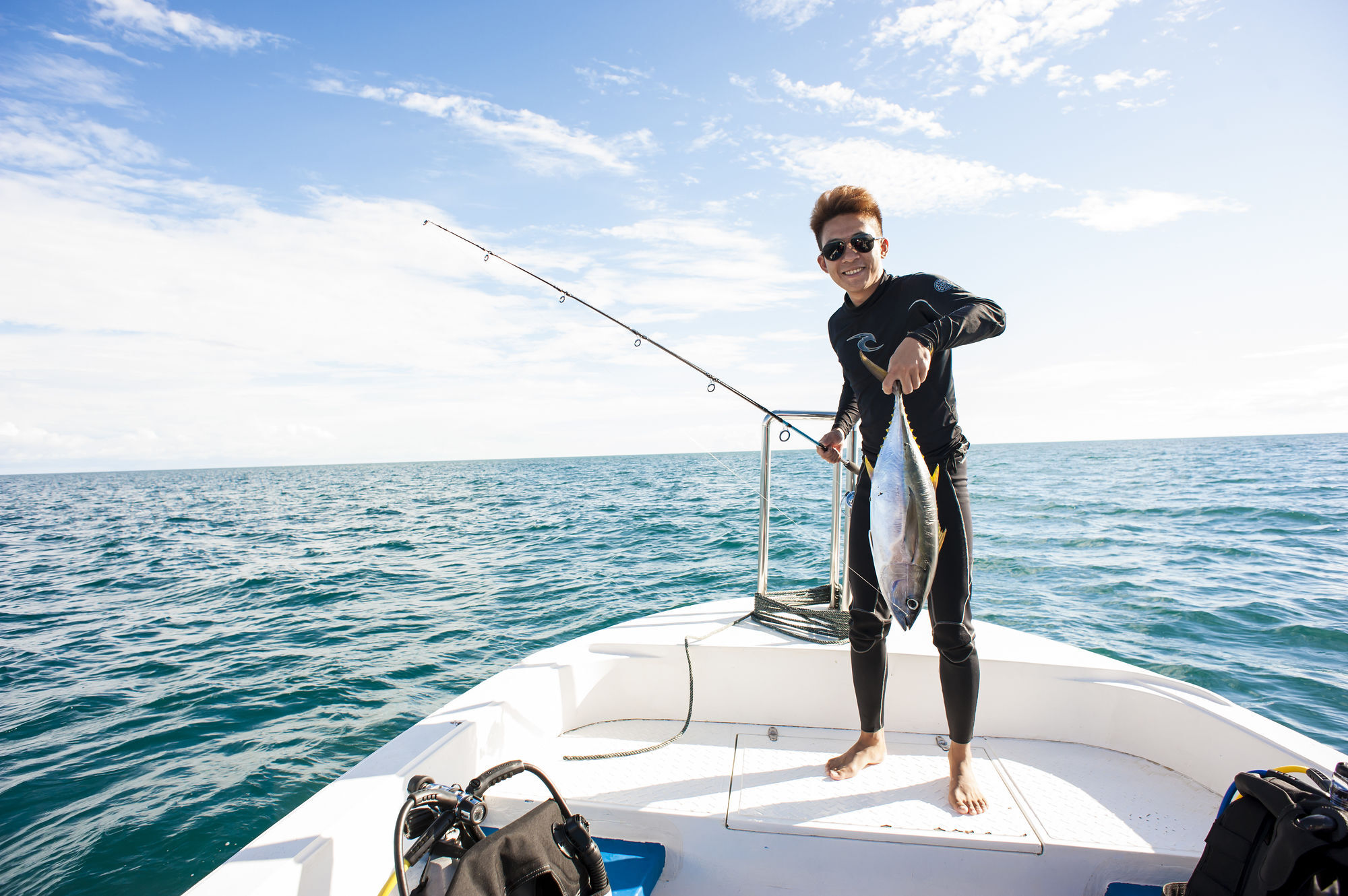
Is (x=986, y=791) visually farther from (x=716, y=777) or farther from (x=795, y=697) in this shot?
(x=716, y=777)

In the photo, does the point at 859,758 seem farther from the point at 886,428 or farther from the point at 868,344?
the point at 868,344

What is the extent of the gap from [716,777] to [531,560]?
900cm

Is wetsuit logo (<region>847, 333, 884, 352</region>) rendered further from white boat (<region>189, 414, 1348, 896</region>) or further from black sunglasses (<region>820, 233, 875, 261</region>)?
white boat (<region>189, 414, 1348, 896</region>)

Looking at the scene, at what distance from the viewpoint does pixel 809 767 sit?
233 cm

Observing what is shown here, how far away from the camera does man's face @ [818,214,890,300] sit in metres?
2.07

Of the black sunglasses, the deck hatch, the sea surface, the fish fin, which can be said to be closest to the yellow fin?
the fish fin

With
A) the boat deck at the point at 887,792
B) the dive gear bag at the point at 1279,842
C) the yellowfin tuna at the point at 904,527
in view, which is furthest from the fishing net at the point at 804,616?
the dive gear bag at the point at 1279,842

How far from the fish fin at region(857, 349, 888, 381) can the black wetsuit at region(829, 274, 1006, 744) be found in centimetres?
3

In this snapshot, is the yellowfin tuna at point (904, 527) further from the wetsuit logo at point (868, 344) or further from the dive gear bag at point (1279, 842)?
the dive gear bag at point (1279, 842)

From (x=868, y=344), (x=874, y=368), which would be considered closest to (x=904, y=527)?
(x=874, y=368)

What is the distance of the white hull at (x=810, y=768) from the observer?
5.79 ft

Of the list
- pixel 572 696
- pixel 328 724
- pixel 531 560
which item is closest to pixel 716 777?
pixel 572 696

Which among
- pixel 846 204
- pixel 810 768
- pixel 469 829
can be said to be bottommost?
pixel 810 768

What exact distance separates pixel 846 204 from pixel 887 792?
6.96 feet
